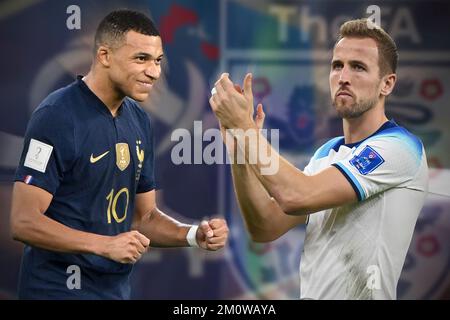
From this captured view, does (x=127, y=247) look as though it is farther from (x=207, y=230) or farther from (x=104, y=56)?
(x=104, y=56)

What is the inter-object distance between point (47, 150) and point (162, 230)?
2.24 feet

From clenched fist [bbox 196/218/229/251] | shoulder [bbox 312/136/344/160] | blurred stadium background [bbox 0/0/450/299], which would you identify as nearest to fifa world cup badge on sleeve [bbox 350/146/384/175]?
shoulder [bbox 312/136/344/160]

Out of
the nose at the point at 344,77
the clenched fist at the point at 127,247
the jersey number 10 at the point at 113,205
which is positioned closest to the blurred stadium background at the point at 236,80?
the jersey number 10 at the point at 113,205

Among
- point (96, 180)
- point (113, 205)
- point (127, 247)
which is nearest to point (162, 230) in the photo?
point (113, 205)

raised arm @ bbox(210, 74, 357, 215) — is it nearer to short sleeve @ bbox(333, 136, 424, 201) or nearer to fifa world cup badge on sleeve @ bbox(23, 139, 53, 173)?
short sleeve @ bbox(333, 136, 424, 201)

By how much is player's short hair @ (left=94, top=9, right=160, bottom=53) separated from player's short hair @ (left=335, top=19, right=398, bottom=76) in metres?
0.80

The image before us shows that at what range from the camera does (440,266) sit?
15.9ft

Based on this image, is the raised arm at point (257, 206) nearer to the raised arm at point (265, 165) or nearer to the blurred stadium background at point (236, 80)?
the raised arm at point (265, 165)

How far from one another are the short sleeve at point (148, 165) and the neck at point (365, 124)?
84 centimetres

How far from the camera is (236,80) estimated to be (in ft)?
15.5

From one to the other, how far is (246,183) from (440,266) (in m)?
2.23

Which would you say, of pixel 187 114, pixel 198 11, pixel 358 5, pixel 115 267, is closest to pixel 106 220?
pixel 115 267

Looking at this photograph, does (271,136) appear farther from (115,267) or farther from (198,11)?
(115,267)

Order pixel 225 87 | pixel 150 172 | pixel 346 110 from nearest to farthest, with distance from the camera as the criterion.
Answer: pixel 225 87 < pixel 346 110 < pixel 150 172
